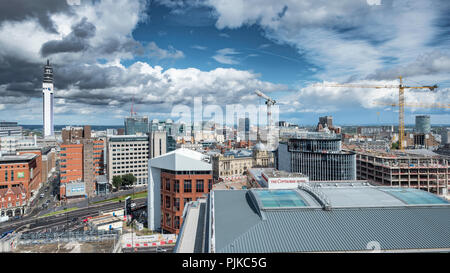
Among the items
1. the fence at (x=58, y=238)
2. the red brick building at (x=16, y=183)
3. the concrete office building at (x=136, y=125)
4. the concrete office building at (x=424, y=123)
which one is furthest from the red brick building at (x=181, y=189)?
the concrete office building at (x=424, y=123)

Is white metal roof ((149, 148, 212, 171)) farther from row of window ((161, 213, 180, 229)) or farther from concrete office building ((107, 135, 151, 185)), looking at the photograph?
concrete office building ((107, 135, 151, 185))

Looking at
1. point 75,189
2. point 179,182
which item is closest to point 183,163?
point 179,182

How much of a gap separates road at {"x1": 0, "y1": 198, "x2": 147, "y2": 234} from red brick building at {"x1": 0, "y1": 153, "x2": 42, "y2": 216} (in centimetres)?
352

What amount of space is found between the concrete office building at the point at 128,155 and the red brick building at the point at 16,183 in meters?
10.1

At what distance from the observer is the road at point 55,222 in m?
23.6

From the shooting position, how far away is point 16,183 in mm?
33375

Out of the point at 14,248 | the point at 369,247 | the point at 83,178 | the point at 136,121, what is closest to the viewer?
the point at 369,247

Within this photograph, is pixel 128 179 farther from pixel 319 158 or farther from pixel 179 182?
pixel 319 158

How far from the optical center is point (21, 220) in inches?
1062

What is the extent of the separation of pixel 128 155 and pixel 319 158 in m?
30.3
